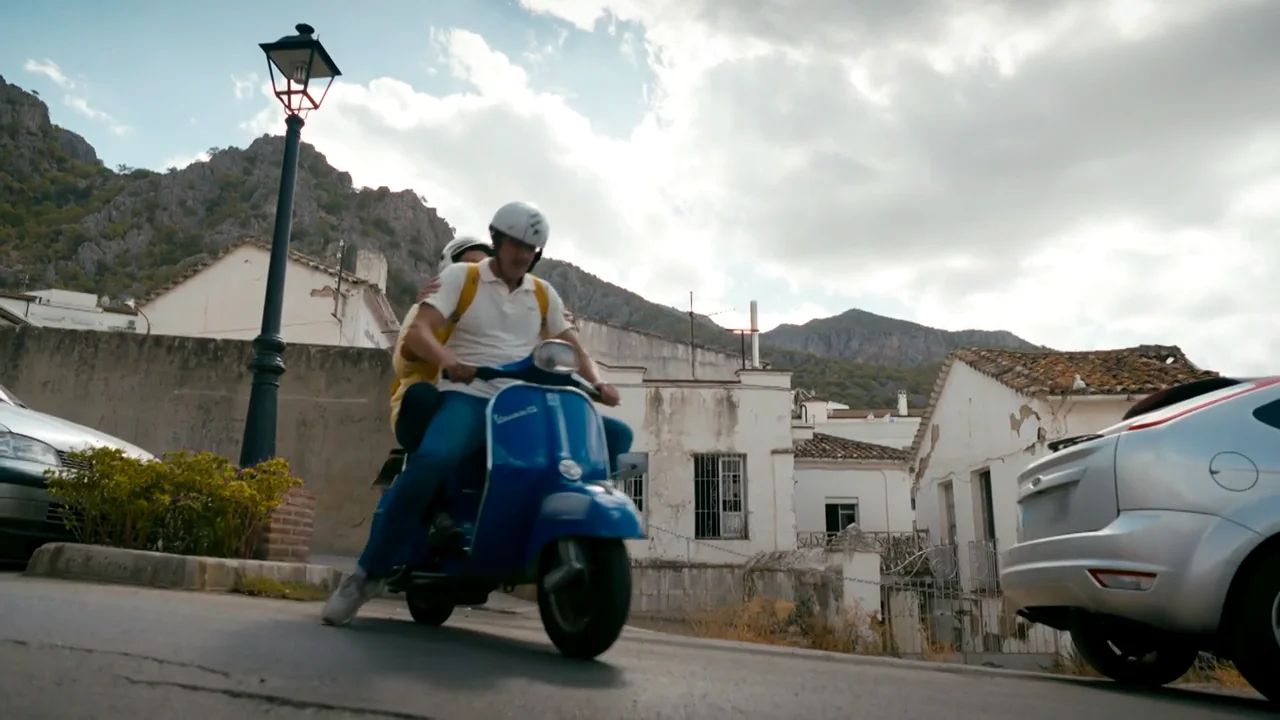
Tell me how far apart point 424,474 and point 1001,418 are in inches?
654

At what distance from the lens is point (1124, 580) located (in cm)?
404

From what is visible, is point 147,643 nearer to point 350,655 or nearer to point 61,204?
point 350,655

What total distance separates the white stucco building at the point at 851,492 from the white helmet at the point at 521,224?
25988 mm

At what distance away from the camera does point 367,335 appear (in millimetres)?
27438

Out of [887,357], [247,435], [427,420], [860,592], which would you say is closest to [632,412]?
[860,592]

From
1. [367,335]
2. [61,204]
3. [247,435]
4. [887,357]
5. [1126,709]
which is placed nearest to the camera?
[1126,709]

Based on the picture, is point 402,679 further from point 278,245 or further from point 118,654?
point 278,245

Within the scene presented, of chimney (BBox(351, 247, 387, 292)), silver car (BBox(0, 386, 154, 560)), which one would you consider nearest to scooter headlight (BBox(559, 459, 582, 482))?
silver car (BBox(0, 386, 154, 560))

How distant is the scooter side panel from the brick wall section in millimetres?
3143

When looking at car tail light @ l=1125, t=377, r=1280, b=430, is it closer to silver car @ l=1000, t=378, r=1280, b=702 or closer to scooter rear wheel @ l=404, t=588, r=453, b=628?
silver car @ l=1000, t=378, r=1280, b=702

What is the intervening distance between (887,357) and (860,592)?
303 ft

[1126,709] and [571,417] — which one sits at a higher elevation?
[571,417]

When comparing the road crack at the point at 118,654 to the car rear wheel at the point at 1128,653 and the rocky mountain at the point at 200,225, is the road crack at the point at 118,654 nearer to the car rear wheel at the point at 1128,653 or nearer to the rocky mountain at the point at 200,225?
the car rear wheel at the point at 1128,653

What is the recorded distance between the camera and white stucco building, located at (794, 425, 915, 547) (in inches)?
1160
